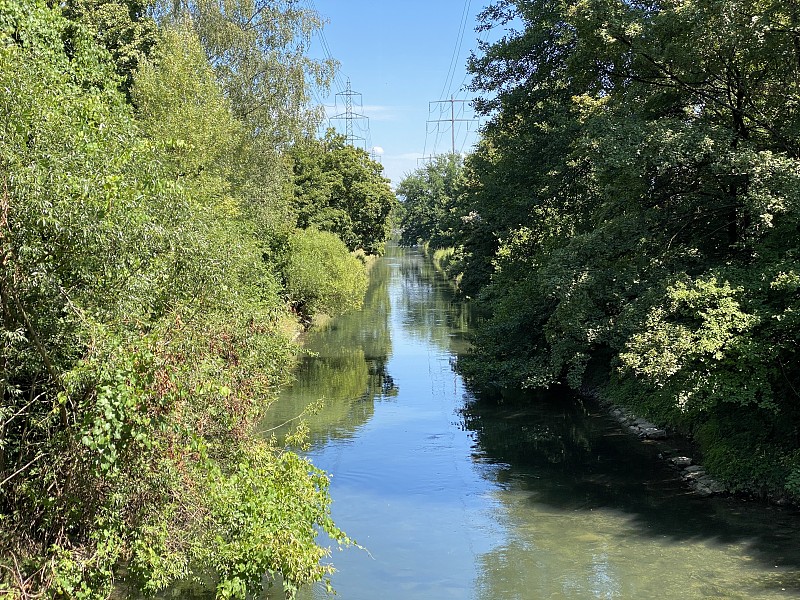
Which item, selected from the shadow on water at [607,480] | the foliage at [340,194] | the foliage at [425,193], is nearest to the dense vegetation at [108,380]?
the shadow on water at [607,480]

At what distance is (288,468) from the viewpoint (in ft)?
35.0

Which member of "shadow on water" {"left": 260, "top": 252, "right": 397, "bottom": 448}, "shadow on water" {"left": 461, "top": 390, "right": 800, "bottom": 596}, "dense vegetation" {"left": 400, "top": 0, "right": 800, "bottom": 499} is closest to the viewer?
"shadow on water" {"left": 461, "top": 390, "right": 800, "bottom": 596}

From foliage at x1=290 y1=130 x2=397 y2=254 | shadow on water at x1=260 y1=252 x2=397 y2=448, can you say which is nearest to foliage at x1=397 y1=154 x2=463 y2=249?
foliage at x1=290 y1=130 x2=397 y2=254

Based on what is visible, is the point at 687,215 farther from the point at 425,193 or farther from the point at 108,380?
the point at 425,193

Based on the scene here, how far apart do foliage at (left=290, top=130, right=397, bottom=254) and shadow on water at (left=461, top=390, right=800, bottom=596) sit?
2562 centimetres

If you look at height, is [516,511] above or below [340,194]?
below

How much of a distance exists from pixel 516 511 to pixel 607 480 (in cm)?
317

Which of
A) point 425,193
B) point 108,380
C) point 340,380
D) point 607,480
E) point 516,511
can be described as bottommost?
point 516,511

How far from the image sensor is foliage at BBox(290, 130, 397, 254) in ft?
165

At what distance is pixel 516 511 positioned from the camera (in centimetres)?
1694

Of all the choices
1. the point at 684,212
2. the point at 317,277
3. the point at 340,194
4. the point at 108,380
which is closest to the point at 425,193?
the point at 340,194

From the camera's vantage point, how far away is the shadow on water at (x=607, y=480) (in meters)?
14.7

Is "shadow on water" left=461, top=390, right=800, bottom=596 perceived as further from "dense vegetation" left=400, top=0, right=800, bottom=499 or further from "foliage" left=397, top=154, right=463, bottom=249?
"foliage" left=397, top=154, right=463, bottom=249

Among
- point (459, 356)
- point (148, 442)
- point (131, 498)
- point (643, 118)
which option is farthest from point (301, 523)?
point (459, 356)
